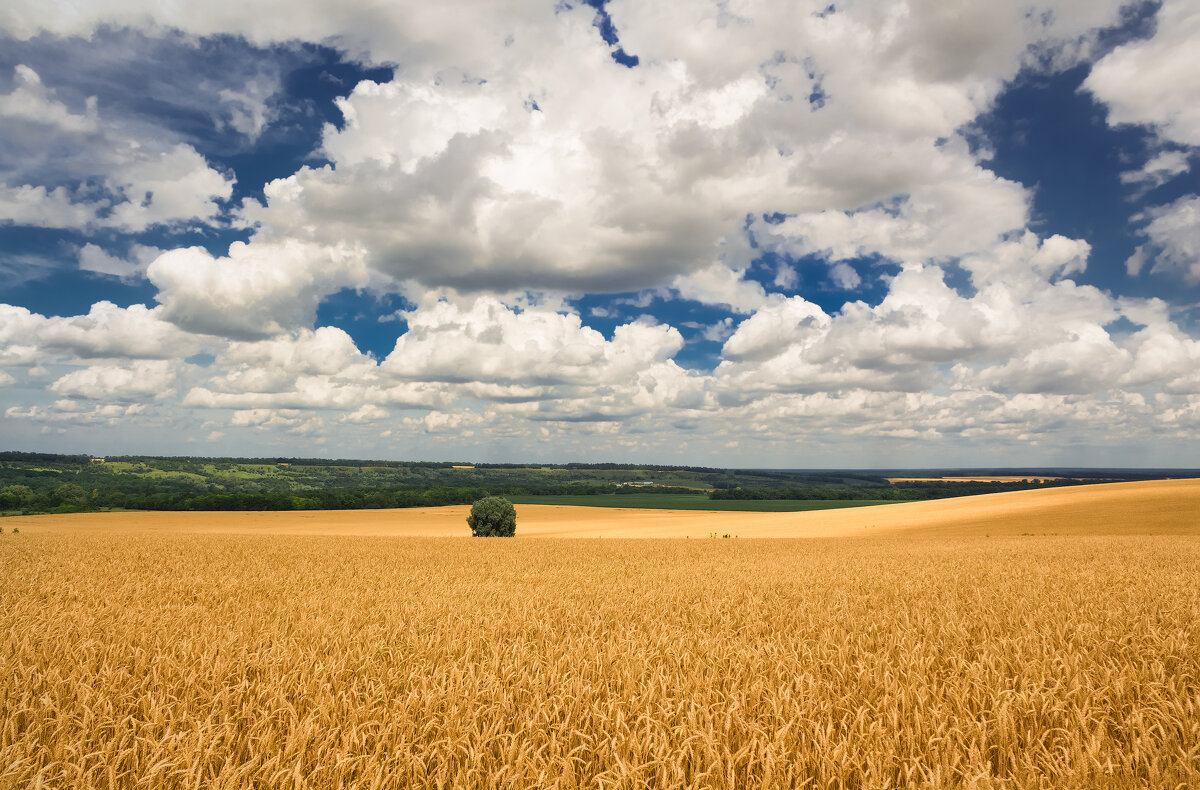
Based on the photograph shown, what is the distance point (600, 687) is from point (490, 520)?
47379mm

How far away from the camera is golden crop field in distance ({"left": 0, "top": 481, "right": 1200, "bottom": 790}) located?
12.0ft

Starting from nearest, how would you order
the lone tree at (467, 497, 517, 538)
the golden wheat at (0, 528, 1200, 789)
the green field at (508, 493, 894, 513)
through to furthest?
the golden wheat at (0, 528, 1200, 789) → the lone tree at (467, 497, 517, 538) → the green field at (508, 493, 894, 513)

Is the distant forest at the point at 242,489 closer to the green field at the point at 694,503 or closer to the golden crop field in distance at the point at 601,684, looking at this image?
the green field at the point at 694,503

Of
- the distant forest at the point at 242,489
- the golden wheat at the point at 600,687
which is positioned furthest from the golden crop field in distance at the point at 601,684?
the distant forest at the point at 242,489

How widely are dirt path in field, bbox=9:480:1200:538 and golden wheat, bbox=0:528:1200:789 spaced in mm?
37089

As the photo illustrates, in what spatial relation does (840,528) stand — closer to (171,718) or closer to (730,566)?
(730,566)

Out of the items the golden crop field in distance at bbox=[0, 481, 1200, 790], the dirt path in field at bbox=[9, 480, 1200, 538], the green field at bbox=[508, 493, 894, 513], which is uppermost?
the golden crop field in distance at bbox=[0, 481, 1200, 790]

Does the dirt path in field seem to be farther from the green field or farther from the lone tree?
the green field

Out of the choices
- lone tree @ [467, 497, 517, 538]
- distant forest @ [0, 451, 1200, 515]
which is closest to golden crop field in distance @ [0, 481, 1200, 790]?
lone tree @ [467, 497, 517, 538]

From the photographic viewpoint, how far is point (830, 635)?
7.04m

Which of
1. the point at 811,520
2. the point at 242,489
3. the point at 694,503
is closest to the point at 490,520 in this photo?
the point at 811,520

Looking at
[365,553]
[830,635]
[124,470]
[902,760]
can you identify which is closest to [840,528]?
[365,553]

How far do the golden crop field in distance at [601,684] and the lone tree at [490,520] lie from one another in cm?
3862

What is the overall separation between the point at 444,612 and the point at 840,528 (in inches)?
1926
